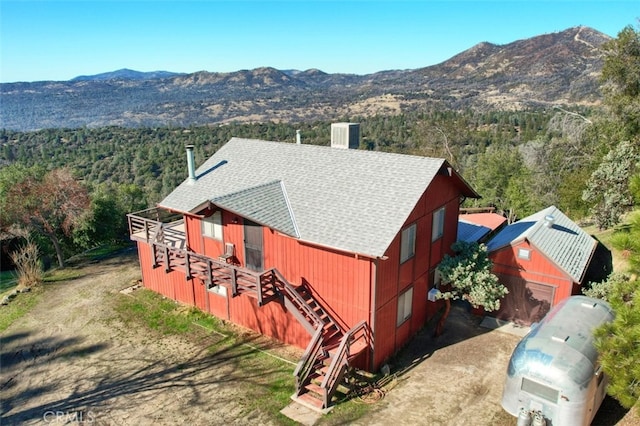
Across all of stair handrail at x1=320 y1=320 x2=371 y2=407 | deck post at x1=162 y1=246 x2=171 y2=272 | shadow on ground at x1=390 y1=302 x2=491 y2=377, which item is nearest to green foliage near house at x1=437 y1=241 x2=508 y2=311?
shadow on ground at x1=390 y1=302 x2=491 y2=377

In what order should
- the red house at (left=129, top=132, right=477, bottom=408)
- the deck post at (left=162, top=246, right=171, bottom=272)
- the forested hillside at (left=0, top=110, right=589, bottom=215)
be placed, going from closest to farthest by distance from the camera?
the red house at (left=129, top=132, right=477, bottom=408) → the deck post at (left=162, top=246, right=171, bottom=272) → the forested hillside at (left=0, top=110, right=589, bottom=215)

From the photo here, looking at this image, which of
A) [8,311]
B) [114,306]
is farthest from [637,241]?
[8,311]

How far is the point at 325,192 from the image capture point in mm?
16359

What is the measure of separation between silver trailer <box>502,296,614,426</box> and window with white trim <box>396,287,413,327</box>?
15.6 ft

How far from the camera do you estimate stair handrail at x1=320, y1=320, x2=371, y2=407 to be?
12.9 meters

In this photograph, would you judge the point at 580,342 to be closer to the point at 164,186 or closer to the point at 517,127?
the point at 164,186

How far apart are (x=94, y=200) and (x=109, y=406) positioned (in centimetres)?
1931

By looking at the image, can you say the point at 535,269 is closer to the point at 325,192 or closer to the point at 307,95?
the point at 325,192

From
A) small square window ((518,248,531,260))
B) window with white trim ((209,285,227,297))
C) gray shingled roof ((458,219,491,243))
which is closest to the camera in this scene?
small square window ((518,248,531,260))

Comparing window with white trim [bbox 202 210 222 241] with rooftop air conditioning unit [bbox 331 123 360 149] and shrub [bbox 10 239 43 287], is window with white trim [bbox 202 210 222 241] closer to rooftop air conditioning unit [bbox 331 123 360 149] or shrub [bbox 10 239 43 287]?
rooftop air conditioning unit [bbox 331 123 360 149]

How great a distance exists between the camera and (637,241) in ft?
29.6

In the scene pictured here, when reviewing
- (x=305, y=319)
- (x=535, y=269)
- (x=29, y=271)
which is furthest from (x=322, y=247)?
(x=29, y=271)

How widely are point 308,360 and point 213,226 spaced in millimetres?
7156

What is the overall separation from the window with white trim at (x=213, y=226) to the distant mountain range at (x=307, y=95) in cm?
10417
